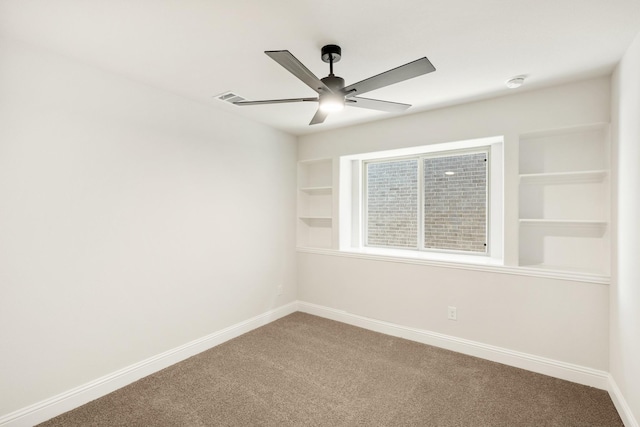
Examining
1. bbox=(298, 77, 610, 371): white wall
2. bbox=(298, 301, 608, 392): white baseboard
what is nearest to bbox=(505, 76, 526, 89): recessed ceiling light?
bbox=(298, 77, 610, 371): white wall

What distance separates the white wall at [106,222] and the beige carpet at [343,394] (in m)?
0.40

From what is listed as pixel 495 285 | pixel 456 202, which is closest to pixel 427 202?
pixel 456 202

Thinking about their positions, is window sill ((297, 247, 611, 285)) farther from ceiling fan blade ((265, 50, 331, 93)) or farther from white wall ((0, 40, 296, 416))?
ceiling fan blade ((265, 50, 331, 93))

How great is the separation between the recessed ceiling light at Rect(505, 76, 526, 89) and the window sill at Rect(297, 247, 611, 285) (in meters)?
1.54

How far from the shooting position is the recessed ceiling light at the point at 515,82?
7.94 ft

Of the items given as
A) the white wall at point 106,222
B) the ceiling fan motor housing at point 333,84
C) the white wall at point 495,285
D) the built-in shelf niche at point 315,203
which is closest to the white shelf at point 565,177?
the white wall at point 495,285

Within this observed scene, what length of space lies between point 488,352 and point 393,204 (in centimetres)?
193

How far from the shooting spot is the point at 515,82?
247cm

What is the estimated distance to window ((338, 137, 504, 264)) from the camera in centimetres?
335

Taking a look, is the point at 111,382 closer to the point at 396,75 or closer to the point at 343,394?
the point at 343,394

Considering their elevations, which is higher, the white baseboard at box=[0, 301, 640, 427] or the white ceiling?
the white ceiling

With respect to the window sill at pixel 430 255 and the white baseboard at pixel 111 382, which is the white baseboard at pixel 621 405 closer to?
the window sill at pixel 430 255

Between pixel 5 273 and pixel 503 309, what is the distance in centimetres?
377

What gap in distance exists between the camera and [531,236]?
290 centimetres
